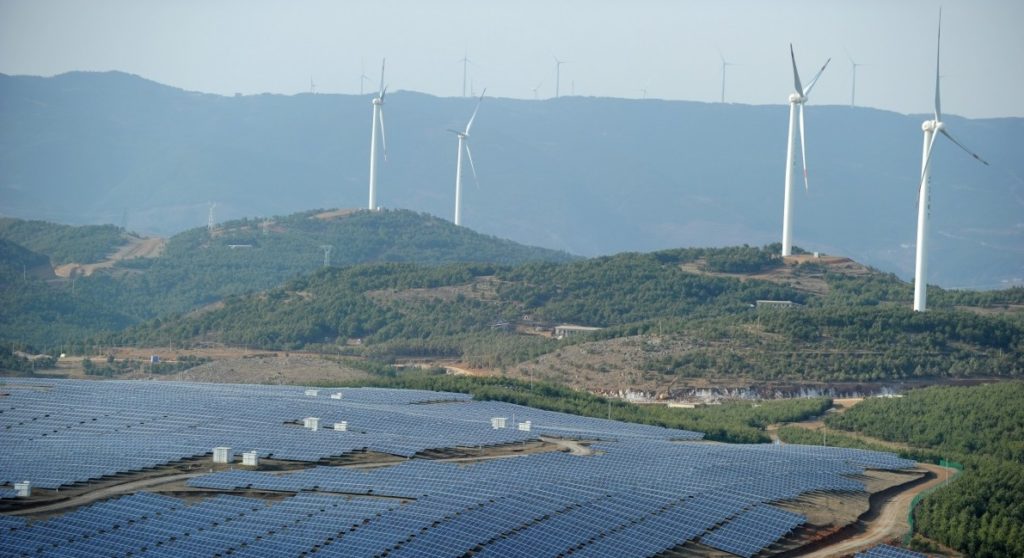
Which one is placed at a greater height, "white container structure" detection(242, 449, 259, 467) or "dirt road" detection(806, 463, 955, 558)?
"white container structure" detection(242, 449, 259, 467)

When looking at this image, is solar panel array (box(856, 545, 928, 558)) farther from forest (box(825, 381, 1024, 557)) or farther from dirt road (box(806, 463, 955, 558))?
forest (box(825, 381, 1024, 557))

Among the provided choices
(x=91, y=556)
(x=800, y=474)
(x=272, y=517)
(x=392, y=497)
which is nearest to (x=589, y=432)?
(x=800, y=474)

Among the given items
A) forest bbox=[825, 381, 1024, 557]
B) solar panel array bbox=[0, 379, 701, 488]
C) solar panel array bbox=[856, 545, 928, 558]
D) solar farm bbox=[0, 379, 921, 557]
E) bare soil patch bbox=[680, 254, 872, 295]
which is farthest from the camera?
bare soil patch bbox=[680, 254, 872, 295]

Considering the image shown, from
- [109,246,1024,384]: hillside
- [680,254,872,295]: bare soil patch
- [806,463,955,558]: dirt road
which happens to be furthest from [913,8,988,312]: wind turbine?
[806,463,955,558]: dirt road

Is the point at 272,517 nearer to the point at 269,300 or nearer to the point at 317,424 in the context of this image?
the point at 317,424

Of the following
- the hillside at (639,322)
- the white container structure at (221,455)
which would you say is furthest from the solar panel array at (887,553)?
the hillside at (639,322)

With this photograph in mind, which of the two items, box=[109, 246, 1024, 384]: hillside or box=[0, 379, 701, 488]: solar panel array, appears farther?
box=[109, 246, 1024, 384]: hillside

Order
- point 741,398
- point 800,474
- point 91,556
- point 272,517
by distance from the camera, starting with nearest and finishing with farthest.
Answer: point 91,556, point 272,517, point 800,474, point 741,398
